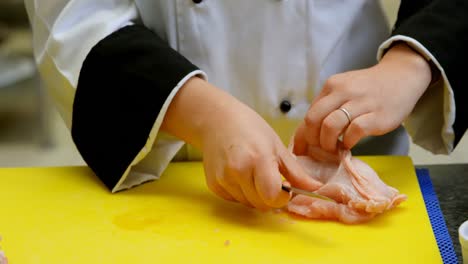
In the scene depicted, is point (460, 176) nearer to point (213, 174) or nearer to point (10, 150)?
point (213, 174)

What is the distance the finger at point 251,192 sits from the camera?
2.58ft

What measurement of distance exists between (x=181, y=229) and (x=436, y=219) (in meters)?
0.30

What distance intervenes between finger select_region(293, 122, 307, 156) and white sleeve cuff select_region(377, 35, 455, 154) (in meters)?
0.15

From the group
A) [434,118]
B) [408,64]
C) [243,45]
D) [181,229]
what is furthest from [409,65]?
[181,229]

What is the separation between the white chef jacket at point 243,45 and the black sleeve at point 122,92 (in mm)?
18

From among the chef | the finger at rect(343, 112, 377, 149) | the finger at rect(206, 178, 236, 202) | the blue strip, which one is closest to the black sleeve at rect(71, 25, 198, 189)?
the chef

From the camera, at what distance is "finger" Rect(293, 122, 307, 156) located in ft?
2.83

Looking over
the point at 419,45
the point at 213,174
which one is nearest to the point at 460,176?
the point at 419,45

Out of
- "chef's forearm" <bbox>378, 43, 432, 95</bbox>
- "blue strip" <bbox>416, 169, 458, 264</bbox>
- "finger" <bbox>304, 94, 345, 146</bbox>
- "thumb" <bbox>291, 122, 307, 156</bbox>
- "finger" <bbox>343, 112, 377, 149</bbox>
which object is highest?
"chef's forearm" <bbox>378, 43, 432, 95</bbox>

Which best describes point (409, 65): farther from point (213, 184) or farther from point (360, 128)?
point (213, 184)

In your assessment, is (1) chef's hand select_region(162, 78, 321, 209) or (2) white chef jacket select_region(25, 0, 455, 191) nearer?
(1) chef's hand select_region(162, 78, 321, 209)

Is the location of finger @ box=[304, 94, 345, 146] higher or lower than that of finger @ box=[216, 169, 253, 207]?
higher

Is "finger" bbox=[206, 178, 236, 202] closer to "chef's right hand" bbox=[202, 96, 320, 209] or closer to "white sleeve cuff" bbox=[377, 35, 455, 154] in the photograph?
"chef's right hand" bbox=[202, 96, 320, 209]

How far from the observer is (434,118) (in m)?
0.93
